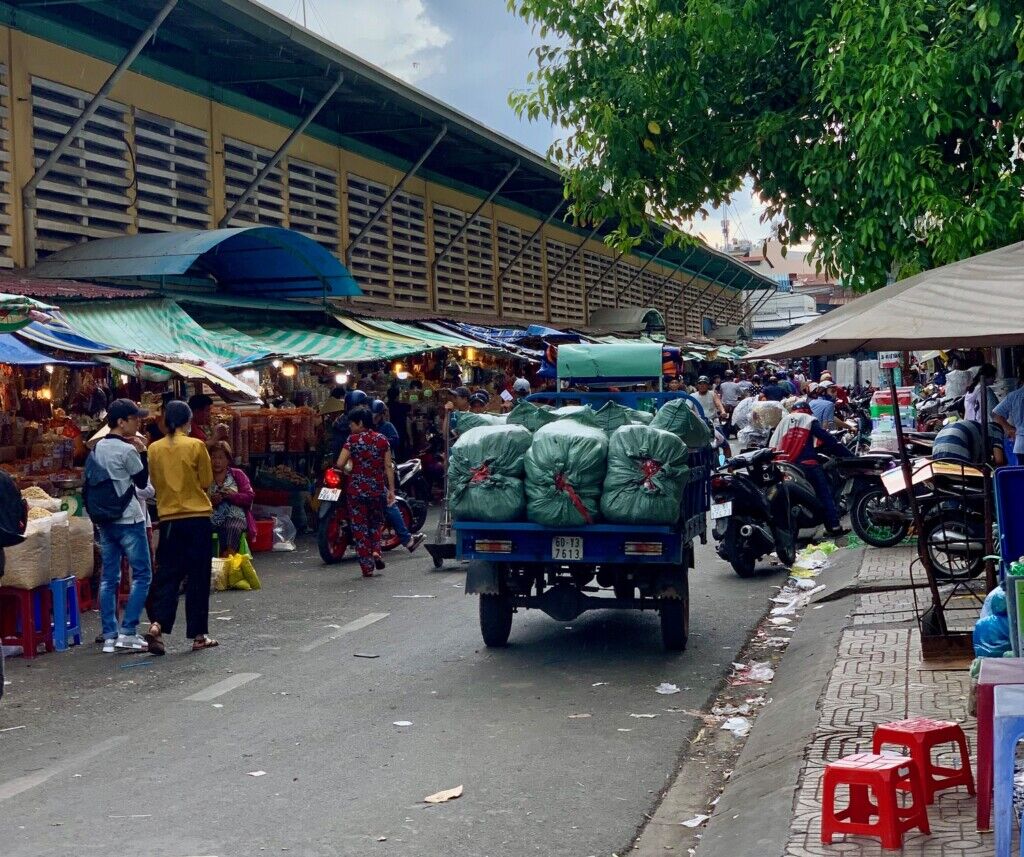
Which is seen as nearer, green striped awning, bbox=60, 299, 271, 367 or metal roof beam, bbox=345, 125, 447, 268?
green striped awning, bbox=60, 299, 271, 367

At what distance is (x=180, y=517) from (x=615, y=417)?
3.21 meters

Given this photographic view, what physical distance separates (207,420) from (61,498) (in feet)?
5.03

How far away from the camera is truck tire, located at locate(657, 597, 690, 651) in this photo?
8.41 meters

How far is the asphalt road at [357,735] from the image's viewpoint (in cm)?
515

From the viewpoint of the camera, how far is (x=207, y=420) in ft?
39.6

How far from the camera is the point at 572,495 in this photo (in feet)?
26.5

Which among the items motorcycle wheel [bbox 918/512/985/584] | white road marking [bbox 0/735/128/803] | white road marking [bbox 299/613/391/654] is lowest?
white road marking [bbox 0/735/128/803]

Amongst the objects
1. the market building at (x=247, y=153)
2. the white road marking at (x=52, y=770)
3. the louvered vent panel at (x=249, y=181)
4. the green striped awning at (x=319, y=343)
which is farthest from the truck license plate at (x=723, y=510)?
the louvered vent panel at (x=249, y=181)

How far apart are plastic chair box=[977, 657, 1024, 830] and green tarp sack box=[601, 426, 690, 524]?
11.8 ft

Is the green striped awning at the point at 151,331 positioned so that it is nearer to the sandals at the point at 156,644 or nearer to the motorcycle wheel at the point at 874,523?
the sandals at the point at 156,644

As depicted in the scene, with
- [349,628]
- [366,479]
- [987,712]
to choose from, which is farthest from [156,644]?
[987,712]

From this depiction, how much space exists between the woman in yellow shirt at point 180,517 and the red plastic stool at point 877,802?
547 cm

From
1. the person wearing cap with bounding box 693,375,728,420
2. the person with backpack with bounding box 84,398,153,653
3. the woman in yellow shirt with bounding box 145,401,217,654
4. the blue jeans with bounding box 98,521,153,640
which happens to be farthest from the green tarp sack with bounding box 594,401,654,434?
the person wearing cap with bounding box 693,375,728,420

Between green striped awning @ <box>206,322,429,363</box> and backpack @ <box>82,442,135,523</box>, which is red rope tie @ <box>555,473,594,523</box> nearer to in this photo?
backpack @ <box>82,442,135,523</box>
